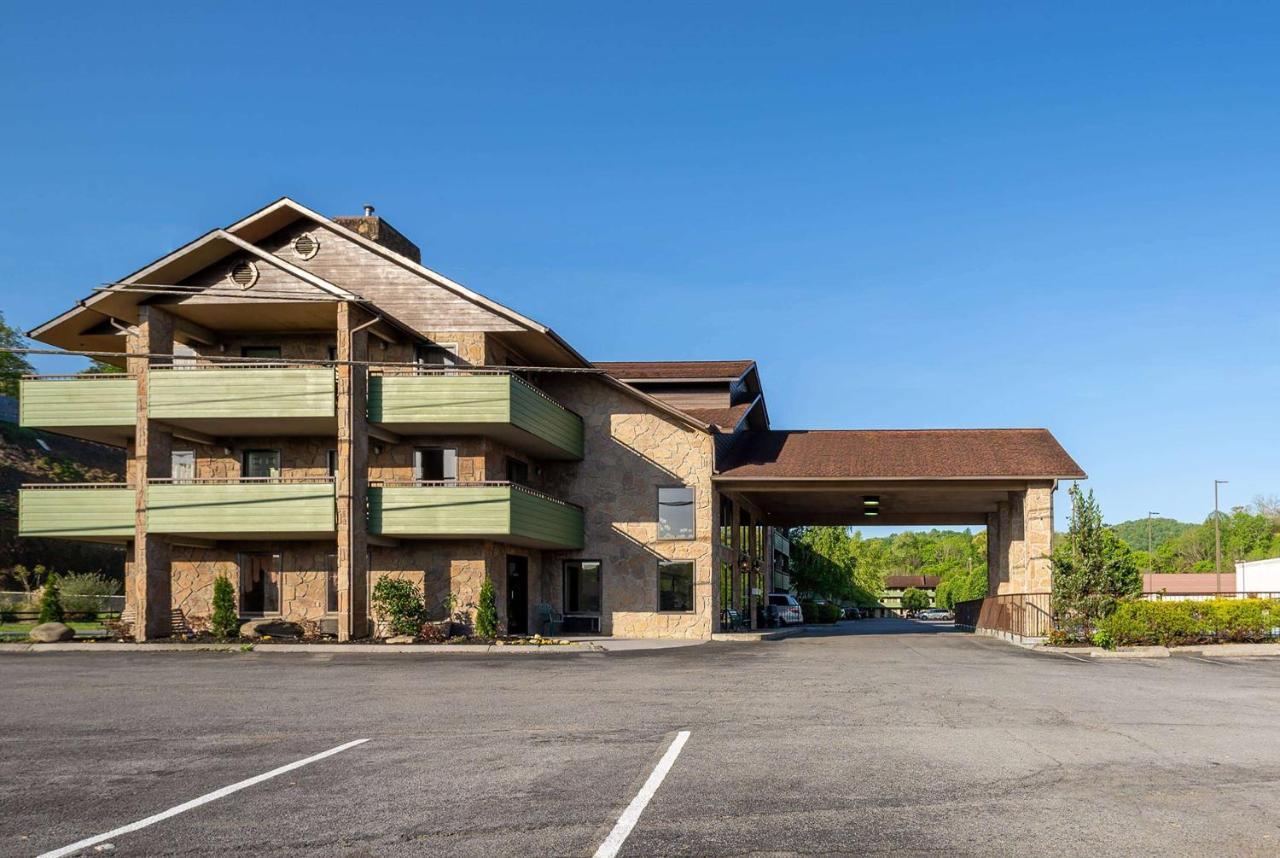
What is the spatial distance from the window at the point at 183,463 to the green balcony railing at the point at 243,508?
374cm

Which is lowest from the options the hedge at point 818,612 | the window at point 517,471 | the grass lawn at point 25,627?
the hedge at point 818,612

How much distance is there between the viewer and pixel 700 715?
15.3 m

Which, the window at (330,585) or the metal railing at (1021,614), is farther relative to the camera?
the window at (330,585)

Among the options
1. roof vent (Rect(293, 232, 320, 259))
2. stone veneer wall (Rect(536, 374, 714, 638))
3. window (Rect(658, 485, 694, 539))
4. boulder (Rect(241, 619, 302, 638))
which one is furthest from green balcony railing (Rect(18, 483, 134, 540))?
window (Rect(658, 485, 694, 539))

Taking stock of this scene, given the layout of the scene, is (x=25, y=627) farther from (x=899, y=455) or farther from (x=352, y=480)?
(x=899, y=455)

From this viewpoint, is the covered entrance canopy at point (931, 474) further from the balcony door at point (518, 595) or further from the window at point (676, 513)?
the balcony door at point (518, 595)

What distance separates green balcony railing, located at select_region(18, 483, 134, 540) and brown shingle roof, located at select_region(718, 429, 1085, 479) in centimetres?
1829

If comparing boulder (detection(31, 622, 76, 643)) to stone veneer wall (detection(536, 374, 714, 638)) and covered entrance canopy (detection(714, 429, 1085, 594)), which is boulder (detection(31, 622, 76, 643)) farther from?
covered entrance canopy (detection(714, 429, 1085, 594))

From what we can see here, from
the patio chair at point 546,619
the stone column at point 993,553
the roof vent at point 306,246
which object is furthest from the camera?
the stone column at point 993,553

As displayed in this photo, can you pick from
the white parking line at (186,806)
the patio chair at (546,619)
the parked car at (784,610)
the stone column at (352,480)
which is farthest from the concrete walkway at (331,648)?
the parked car at (784,610)

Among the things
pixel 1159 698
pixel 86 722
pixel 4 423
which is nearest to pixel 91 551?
pixel 4 423

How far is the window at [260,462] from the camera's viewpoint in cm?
3647

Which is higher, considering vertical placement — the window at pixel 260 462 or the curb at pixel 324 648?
the window at pixel 260 462

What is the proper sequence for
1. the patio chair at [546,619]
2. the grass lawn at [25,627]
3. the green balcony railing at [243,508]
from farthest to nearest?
the patio chair at [546,619], the grass lawn at [25,627], the green balcony railing at [243,508]
